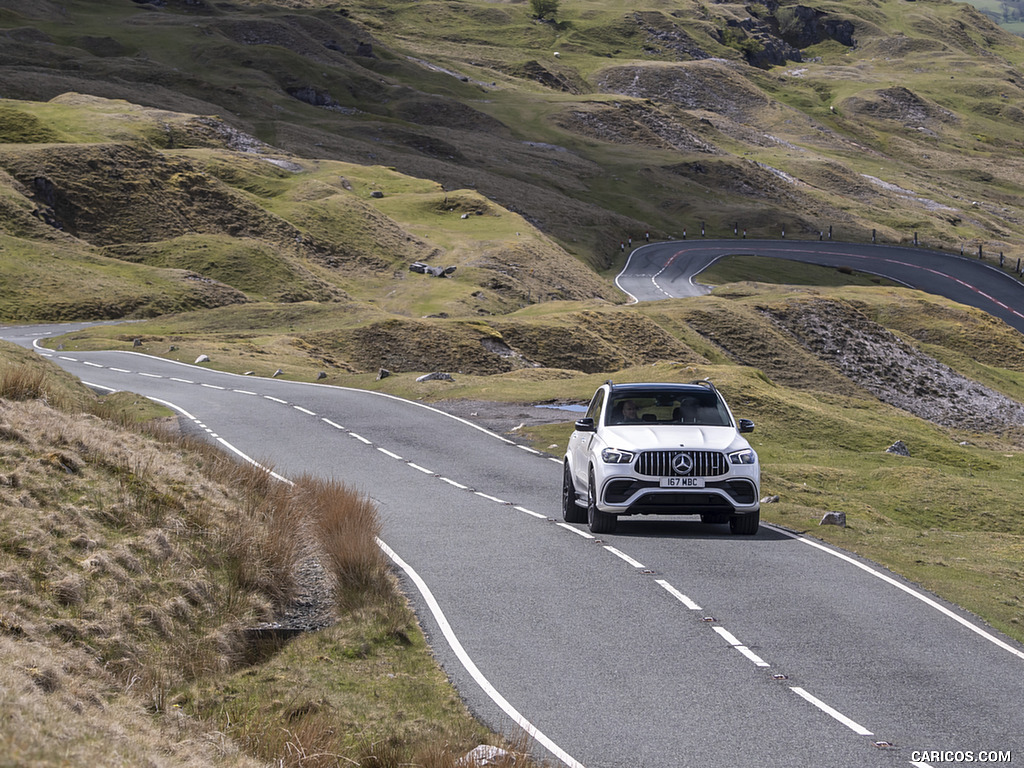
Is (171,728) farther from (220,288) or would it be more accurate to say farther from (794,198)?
(794,198)

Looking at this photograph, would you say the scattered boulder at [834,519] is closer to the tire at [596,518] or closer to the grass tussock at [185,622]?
the tire at [596,518]

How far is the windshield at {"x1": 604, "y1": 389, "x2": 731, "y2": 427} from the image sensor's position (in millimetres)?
17141

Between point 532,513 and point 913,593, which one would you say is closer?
point 913,593

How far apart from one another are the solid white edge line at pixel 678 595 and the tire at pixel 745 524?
3.38m

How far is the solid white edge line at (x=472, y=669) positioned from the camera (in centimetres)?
817

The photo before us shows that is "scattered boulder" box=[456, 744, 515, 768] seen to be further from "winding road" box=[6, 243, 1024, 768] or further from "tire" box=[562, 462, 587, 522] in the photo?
"tire" box=[562, 462, 587, 522]

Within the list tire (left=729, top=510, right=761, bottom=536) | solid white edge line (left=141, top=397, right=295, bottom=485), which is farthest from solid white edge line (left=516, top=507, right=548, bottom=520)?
solid white edge line (left=141, top=397, right=295, bottom=485)

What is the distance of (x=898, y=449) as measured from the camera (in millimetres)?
30906

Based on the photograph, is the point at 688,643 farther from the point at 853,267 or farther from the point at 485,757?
the point at 853,267

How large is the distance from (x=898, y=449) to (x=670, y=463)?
1773 centimetres

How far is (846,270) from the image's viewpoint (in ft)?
316

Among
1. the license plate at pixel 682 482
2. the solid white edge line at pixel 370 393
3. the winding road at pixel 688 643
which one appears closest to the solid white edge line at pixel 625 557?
the winding road at pixel 688 643

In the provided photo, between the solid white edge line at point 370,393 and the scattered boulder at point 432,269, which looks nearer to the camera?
the solid white edge line at point 370,393

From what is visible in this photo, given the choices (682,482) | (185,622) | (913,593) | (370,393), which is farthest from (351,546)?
(370,393)
